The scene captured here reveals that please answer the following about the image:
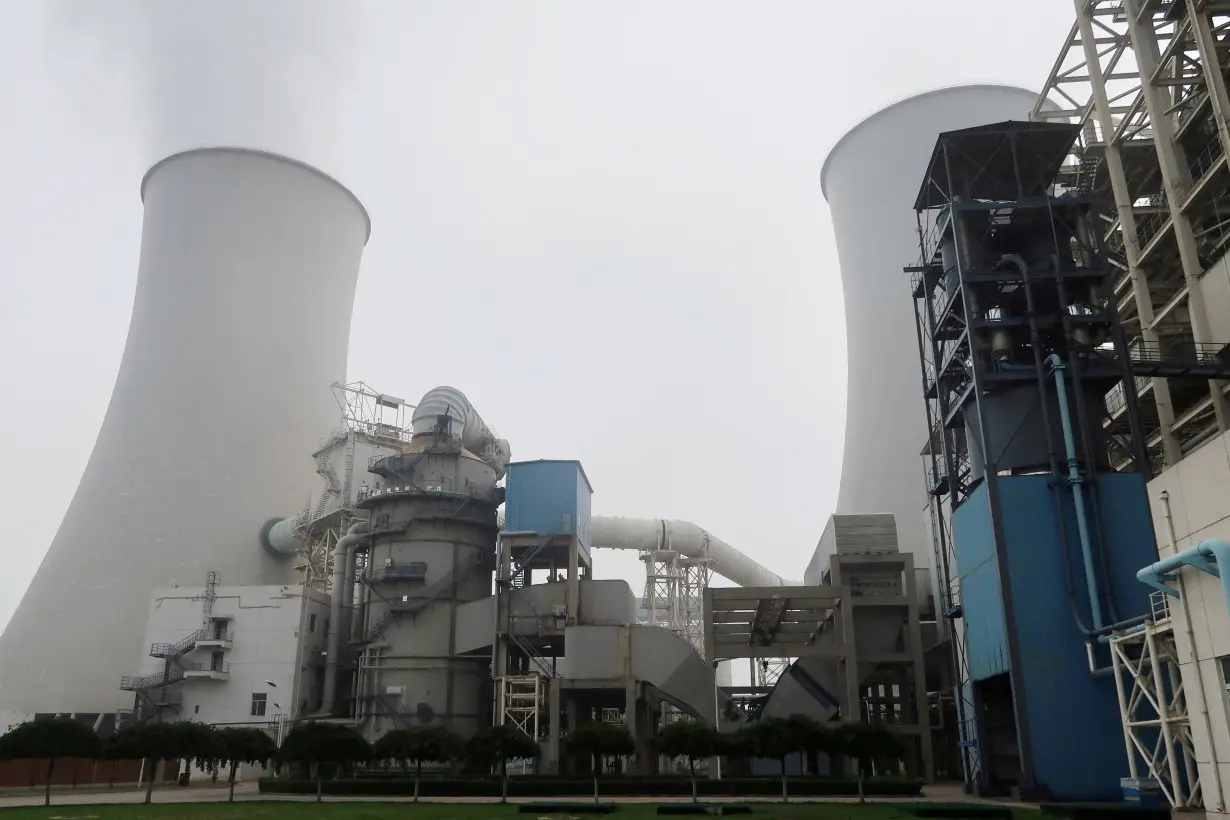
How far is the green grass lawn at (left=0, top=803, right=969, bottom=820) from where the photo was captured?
19.3m

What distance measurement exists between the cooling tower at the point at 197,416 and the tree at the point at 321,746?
16376 millimetres

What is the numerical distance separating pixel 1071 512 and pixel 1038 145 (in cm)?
1045

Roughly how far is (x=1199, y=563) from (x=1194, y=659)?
1710mm

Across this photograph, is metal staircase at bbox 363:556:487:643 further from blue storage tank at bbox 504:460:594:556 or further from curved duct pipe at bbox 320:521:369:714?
blue storage tank at bbox 504:460:594:556

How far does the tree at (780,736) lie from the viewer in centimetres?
2489

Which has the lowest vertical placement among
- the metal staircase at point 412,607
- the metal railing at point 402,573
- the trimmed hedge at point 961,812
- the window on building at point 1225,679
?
the trimmed hedge at point 961,812

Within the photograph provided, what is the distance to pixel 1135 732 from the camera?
20.3 metres

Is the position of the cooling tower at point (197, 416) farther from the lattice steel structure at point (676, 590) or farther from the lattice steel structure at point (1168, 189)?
the lattice steel structure at point (1168, 189)

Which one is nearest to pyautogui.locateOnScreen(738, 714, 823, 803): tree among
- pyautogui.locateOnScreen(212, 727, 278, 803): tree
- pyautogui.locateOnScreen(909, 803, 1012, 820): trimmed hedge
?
pyautogui.locateOnScreen(909, 803, 1012, 820): trimmed hedge

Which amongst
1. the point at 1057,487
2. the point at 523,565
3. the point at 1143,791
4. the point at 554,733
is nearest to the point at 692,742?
the point at 554,733

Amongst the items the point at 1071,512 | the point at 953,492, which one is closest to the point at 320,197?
the point at 953,492

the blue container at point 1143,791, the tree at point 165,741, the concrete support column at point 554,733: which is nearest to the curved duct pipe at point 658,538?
the concrete support column at point 554,733

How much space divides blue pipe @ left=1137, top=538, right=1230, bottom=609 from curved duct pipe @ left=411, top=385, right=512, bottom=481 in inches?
1053

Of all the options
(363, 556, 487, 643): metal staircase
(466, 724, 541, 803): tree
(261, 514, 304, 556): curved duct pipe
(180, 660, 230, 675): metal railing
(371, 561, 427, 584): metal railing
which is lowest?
(466, 724, 541, 803): tree
